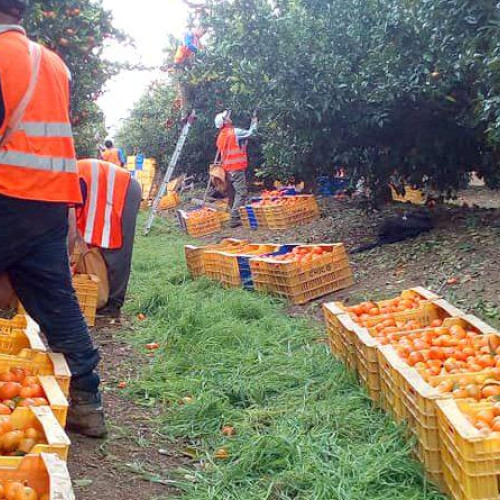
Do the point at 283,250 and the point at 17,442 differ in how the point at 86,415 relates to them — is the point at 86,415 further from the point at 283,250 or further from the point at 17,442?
the point at 283,250

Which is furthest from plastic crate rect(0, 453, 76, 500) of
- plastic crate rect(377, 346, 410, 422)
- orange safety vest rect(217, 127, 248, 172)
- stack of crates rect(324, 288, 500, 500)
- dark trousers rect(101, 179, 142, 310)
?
orange safety vest rect(217, 127, 248, 172)

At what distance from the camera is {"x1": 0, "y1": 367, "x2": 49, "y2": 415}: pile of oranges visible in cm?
288

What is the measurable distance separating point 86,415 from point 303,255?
4.21m

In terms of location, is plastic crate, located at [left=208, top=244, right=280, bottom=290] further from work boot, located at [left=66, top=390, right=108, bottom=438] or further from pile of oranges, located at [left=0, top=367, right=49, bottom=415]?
pile of oranges, located at [left=0, top=367, right=49, bottom=415]

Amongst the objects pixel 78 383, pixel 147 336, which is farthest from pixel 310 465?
pixel 147 336

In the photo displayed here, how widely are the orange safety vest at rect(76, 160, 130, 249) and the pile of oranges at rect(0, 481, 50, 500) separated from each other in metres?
4.13

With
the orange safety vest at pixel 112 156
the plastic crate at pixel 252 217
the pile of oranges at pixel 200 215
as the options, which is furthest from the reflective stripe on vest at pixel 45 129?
the orange safety vest at pixel 112 156

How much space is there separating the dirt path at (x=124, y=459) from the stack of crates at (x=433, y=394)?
3.84 feet

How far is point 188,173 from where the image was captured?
71.4ft

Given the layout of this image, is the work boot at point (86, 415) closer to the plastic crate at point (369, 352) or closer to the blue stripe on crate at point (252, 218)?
the plastic crate at point (369, 352)

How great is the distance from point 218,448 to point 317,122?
5.65 metres

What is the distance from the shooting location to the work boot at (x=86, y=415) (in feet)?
11.6

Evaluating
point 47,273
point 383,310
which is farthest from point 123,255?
point 47,273

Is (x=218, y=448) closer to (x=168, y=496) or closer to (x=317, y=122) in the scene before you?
(x=168, y=496)
